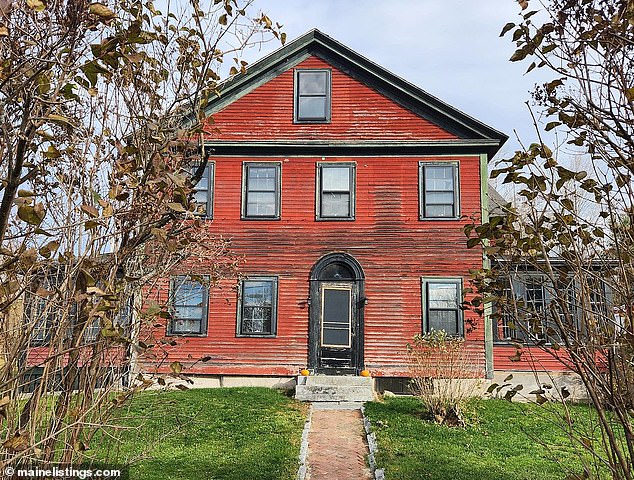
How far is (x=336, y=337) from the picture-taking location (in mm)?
16484

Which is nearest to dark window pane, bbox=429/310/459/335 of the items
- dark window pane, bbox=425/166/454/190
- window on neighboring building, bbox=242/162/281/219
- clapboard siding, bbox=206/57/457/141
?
dark window pane, bbox=425/166/454/190

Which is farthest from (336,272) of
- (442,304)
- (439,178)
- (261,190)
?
(439,178)

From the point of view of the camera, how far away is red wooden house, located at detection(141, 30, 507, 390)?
16406 mm

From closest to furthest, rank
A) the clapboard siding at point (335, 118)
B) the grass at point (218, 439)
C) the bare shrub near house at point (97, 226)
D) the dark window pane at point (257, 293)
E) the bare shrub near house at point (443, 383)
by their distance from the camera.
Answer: the bare shrub near house at point (97, 226), the grass at point (218, 439), the bare shrub near house at point (443, 383), the dark window pane at point (257, 293), the clapboard siding at point (335, 118)

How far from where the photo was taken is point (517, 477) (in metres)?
8.76

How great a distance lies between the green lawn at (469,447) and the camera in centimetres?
888

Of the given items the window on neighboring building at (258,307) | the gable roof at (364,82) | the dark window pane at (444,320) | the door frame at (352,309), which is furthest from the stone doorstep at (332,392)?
the gable roof at (364,82)

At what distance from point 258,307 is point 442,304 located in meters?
5.14

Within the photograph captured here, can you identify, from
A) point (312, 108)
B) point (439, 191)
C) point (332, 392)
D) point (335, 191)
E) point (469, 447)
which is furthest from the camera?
point (312, 108)

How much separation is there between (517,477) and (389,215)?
9161 millimetres

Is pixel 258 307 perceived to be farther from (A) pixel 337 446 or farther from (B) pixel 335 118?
(A) pixel 337 446

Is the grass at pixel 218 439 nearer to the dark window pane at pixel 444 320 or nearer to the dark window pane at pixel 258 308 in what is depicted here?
the dark window pane at pixel 258 308

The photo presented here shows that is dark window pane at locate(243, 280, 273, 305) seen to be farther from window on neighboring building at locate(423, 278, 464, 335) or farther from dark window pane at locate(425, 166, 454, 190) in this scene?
dark window pane at locate(425, 166, 454, 190)

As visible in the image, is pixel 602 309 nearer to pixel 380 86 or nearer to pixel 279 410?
pixel 279 410
